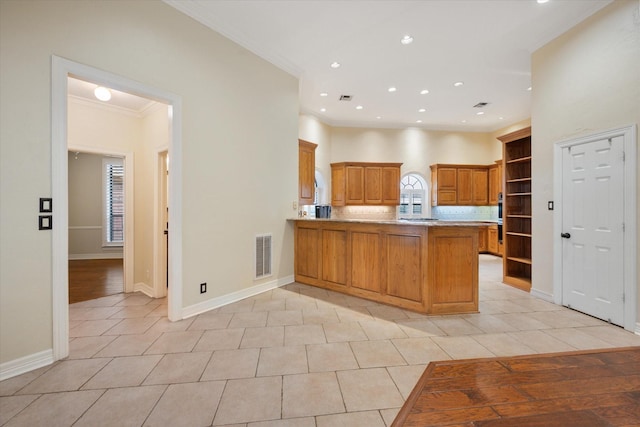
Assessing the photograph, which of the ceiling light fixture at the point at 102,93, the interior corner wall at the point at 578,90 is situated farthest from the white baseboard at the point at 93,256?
the interior corner wall at the point at 578,90

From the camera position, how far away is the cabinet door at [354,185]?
729cm

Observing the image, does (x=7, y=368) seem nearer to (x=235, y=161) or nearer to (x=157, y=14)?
(x=235, y=161)

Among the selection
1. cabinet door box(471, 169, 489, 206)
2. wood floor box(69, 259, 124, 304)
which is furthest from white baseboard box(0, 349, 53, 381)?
cabinet door box(471, 169, 489, 206)

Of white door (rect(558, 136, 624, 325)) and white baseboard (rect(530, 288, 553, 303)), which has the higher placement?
white door (rect(558, 136, 624, 325))

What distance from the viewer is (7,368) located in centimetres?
198

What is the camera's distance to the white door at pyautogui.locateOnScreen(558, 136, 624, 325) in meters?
2.93

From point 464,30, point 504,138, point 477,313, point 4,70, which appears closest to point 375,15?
point 464,30

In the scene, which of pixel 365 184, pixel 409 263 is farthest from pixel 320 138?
pixel 409 263

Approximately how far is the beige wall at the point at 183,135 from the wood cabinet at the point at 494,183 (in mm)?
6198

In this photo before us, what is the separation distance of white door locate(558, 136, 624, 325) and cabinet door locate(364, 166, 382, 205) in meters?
4.19

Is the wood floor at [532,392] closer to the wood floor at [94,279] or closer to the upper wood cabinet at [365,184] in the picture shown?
Answer: the wood floor at [94,279]

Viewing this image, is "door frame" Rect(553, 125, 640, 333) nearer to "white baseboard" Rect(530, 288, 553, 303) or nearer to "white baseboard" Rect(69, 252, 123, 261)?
"white baseboard" Rect(530, 288, 553, 303)

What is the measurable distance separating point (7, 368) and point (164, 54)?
121 inches

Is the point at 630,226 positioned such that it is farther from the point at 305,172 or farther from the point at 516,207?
the point at 305,172
